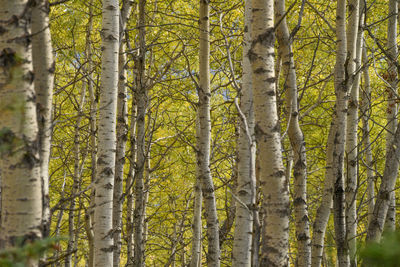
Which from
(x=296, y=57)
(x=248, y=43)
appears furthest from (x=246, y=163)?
(x=296, y=57)

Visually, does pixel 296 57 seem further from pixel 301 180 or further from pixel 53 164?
pixel 53 164

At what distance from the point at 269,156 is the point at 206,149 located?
114 inches

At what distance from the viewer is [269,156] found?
2.68 m

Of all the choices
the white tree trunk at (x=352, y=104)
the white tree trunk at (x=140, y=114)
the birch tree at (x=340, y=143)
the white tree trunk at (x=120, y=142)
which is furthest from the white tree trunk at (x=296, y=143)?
the white tree trunk at (x=140, y=114)

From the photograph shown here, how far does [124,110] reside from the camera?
6145 millimetres

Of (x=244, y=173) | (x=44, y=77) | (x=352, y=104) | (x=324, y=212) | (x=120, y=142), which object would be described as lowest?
(x=324, y=212)

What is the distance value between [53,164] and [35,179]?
1226 centimetres

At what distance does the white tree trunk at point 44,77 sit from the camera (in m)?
2.38

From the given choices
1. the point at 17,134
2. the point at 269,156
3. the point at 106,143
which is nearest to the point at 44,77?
the point at 17,134

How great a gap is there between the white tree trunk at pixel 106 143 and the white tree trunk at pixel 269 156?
1.83 meters

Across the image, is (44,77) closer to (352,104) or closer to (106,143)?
(106,143)

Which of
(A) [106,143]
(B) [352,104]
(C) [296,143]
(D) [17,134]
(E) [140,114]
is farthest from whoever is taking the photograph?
(E) [140,114]

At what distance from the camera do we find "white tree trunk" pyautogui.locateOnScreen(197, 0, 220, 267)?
18.2 ft

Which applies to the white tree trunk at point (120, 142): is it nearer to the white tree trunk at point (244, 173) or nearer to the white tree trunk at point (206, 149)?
the white tree trunk at point (206, 149)
